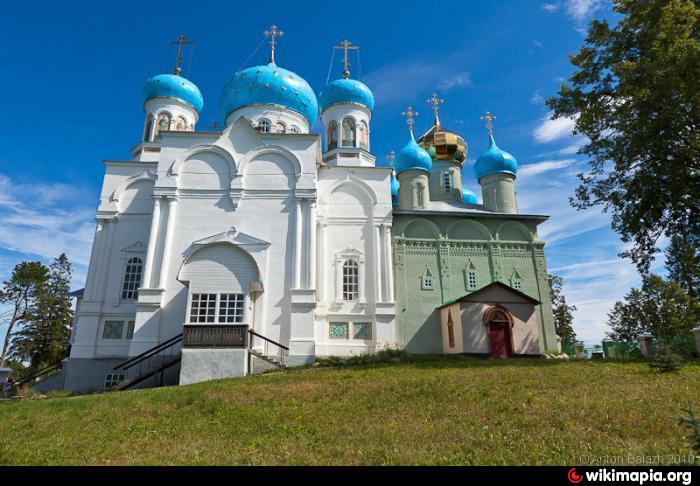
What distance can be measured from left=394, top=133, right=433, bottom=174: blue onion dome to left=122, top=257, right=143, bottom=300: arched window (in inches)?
497

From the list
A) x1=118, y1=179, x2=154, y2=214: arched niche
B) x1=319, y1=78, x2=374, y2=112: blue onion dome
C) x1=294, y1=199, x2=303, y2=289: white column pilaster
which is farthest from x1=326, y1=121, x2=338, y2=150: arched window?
x1=118, y1=179, x2=154, y2=214: arched niche

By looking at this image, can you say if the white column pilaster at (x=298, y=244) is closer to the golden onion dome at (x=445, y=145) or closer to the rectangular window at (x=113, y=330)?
the rectangular window at (x=113, y=330)

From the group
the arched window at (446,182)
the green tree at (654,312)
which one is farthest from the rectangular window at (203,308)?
the green tree at (654,312)

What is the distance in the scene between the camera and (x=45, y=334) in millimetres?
31125

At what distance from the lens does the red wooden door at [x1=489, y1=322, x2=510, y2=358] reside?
17.1 m

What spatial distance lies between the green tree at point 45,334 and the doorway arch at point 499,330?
28411mm

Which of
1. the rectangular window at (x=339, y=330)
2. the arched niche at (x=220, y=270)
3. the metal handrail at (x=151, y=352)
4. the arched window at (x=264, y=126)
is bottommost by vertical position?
the metal handrail at (x=151, y=352)

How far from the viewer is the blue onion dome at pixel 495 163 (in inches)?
902

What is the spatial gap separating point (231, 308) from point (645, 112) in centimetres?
1361

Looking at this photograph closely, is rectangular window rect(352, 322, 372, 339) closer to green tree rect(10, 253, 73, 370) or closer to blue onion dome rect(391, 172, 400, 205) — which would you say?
blue onion dome rect(391, 172, 400, 205)

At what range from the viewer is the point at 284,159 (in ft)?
58.1

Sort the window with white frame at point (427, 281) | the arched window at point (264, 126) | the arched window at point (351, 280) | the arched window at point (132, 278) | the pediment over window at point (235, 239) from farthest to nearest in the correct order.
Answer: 1. the arched window at point (264, 126)
2. the window with white frame at point (427, 281)
3. the arched window at point (351, 280)
4. the arched window at point (132, 278)
5. the pediment over window at point (235, 239)

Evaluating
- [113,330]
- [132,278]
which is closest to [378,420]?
[113,330]
